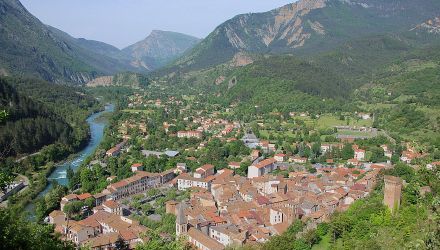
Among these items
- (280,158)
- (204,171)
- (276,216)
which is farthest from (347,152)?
(276,216)

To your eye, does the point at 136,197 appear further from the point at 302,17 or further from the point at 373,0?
the point at 373,0

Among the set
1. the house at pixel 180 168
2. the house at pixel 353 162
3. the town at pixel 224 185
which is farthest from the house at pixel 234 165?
the house at pixel 353 162

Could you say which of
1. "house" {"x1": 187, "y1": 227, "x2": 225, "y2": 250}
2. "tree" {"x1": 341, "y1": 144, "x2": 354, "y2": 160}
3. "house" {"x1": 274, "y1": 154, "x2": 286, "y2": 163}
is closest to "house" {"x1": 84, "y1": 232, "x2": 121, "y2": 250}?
"house" {"x1": 187, "y1": 227, "x2": 225, "y2": 250}

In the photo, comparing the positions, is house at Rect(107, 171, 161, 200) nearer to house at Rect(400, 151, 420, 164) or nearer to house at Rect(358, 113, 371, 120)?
house at Rect(400, 151, 420, 164)

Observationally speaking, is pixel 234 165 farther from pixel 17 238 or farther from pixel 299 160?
pixel 17 238

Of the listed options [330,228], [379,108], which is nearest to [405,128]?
[379,108]

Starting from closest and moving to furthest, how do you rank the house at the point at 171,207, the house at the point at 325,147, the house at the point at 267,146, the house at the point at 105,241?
the house at the point at 105,241 → the house at the point at 171,207 → the house at the point at 325,147 → the house at the point at 267,146

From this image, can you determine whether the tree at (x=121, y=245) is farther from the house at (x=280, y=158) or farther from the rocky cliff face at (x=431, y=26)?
the rocky cliff face at (x=431, y=26)
